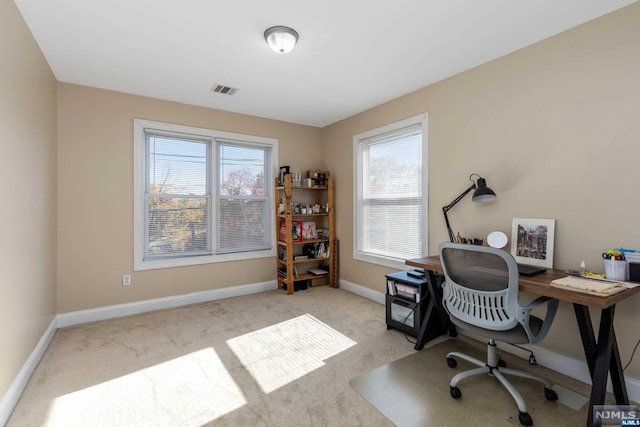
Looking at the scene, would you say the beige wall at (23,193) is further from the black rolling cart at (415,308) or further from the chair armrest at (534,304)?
the chair armrest at (534,304)

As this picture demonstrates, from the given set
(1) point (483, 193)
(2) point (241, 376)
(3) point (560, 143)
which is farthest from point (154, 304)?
(3) point (560, 143)

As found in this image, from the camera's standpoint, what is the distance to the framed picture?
7.15ft

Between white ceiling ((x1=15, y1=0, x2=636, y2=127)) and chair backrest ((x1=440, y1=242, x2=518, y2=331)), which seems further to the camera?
white ceiling ((x1=15, y1=0, x2=636, y2=127))

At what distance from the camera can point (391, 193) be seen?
360 centimetres

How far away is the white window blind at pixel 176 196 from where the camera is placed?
3.46 metres

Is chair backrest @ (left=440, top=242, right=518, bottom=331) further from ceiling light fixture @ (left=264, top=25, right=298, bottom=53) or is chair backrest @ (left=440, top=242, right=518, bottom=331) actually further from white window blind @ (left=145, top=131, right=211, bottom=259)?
white window blind @ (left=145, top=131, right=211, bottom=259)

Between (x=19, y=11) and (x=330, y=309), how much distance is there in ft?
11.8

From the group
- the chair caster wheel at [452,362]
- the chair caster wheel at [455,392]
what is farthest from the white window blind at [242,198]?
the chair caster wheel at [455,392]

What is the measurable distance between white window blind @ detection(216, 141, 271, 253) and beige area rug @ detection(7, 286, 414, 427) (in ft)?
3.28

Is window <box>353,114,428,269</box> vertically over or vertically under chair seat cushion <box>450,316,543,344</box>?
over

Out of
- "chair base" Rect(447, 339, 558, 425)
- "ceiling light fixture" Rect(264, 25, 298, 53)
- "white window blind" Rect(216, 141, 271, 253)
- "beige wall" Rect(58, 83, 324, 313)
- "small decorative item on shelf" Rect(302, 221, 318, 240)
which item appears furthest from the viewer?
"small decorative item on shelf" Rect(302, 221, 318, 240)

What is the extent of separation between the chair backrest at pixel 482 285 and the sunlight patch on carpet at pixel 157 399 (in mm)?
1557

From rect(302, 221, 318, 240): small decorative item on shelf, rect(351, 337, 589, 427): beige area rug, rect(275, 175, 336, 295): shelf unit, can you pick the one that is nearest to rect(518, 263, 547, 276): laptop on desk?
rect(351, 337, 589, 427): beige area rug

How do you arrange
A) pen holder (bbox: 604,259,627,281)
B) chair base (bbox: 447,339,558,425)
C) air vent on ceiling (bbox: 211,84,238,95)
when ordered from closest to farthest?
1. chair base (bbox: 447,339,558,425)
2. pen holder (bbox: 604,259,627,281)
3. air vent on ceiling (bbox: 211,84,238,95)
